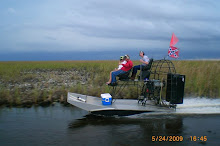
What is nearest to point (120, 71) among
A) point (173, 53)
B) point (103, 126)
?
point (173, 53)

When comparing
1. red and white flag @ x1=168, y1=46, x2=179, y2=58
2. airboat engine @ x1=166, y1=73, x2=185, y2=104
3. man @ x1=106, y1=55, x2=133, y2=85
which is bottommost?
airboat engine @ x1=166, y1=73, x2=185, y2=104

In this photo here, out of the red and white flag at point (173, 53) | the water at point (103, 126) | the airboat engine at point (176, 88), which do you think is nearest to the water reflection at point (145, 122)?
the water at point (103, 126)

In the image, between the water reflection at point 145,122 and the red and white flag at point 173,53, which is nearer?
the water reflection at point 145,122

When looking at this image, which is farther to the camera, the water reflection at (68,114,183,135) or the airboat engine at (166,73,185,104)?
the airboat engine at (166,73,185,104)

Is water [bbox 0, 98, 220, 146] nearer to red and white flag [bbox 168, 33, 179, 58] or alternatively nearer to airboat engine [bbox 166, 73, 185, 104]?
airboat engine [bbox 166, 73, 185, 104]

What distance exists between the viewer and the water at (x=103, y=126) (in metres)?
6.38

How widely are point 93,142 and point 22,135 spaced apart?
2384mm

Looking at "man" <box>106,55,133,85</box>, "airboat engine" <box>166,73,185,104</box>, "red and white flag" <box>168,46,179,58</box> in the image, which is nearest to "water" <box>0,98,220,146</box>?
"airboat engine" <box>166,73,185,104</box>

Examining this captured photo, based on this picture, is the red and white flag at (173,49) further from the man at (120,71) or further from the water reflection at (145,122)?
the water reflection at (145,122)

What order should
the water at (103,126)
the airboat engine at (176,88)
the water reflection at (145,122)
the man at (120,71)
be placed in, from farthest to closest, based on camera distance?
the man at (120,71) < the airboat engine at (176,88) < the water reflection at (145,122) < the water at (103,126)

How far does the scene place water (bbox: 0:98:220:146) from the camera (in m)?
6.38

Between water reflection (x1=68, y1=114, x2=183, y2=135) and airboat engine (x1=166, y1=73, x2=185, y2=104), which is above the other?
airboat engine (x1=166, y1=73, x2=185, y2=104)

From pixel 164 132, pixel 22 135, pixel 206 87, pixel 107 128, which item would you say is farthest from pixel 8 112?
pixel 206 87

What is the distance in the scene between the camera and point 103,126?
7527 mm
